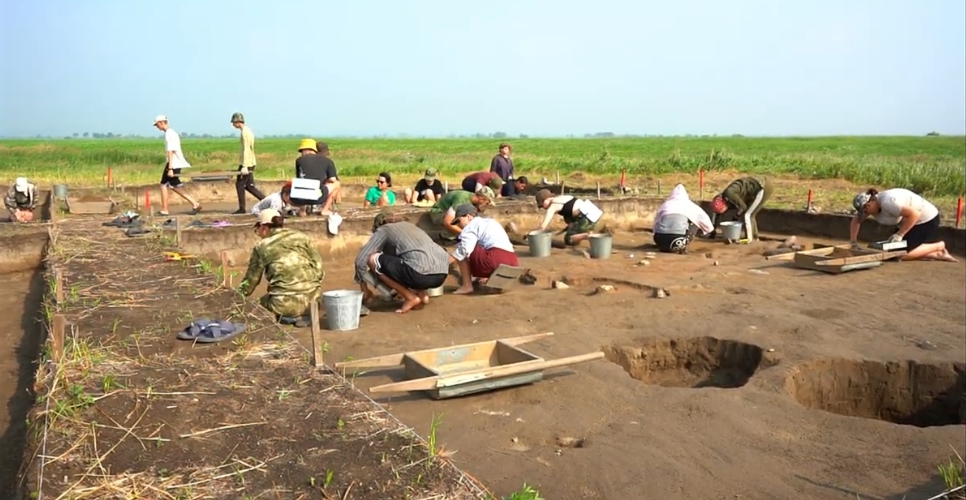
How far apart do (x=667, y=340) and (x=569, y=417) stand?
1824 millimetres

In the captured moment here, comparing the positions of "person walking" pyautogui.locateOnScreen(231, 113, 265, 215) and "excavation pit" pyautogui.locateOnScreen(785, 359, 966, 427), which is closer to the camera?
"excavation pit" pyautogui.locateOnScreen(785, 359, 966, 427)

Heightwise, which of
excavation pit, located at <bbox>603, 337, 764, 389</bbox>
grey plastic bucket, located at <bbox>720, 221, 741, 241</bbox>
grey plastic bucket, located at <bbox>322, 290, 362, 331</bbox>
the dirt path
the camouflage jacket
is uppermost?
the camouflage jacket

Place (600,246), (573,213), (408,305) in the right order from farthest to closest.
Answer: (573,213)
(600,246)
(408,305)

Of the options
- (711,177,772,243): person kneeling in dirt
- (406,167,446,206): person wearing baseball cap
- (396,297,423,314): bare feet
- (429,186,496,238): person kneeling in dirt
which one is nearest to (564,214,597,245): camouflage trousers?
(429,186,496,238): person kneeling in dirt

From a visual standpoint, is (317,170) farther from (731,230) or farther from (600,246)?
(731,230)

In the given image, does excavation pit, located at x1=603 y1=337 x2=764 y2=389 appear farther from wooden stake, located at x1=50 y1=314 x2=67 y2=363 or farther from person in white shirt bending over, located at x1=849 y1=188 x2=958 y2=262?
person in white shirt bending over, located at x1=849 y1=188 x2=958 y2=262

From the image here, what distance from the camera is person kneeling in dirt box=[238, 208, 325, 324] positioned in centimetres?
593

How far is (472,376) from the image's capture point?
457cm

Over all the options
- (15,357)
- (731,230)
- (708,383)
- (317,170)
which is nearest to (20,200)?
(317,170)

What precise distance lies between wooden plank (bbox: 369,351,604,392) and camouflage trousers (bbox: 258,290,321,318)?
6.07 ft

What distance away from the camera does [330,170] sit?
10.5 m

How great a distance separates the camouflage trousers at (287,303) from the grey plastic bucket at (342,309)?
0.14 metres

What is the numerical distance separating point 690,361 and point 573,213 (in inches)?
170

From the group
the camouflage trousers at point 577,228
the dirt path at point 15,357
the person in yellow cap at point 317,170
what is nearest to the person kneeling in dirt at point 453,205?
the camouflage trousers at point 577,228
